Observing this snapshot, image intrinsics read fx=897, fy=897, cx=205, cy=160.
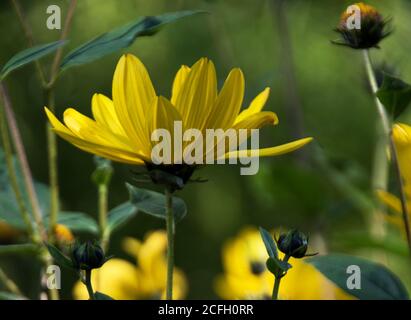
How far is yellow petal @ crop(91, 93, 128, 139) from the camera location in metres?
0.51

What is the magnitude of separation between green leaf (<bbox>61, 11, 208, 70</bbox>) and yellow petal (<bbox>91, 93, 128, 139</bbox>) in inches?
0.9

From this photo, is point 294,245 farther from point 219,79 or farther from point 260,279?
point 219,79

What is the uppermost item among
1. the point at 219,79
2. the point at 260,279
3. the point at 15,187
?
the point at 219,79

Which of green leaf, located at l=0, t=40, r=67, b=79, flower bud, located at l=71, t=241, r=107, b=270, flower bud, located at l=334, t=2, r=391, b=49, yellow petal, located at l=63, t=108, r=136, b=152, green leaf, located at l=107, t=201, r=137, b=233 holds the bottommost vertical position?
flower bud, located at l=71, t=241, r=107, b=270

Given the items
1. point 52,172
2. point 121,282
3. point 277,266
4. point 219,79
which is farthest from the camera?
point 219,79

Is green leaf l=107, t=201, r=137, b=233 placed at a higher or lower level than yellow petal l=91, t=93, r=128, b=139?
lower

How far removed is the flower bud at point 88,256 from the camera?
0.47m

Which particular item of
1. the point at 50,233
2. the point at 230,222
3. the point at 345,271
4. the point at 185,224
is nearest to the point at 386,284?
the point at 345,271

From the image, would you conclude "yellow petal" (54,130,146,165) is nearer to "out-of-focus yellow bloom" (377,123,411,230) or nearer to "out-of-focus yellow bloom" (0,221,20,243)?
"out-of-focus yellow bloom" (377,123,411,230)

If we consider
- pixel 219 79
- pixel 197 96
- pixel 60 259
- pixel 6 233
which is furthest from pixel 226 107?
pixel 219 79

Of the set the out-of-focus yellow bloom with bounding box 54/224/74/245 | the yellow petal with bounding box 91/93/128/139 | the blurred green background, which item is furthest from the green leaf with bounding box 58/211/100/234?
the blurred green background

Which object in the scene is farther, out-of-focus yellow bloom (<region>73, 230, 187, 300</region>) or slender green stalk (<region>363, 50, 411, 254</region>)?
out-of-focus yellow bloom (<region>73, 230, 187, 300</region>)

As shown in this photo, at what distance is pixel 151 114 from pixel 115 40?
0.06 metres

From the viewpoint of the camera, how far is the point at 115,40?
0.53 m
